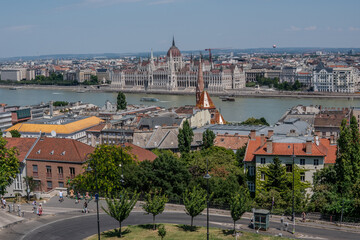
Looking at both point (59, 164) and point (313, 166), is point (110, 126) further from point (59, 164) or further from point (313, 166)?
point (313, 166)

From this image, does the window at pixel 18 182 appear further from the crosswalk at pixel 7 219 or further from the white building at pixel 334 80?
the white building at pixel 334 80

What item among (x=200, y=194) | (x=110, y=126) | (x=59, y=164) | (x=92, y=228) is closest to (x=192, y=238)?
(x=200, y=194)

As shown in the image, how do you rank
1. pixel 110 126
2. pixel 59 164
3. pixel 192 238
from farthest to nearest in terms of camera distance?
pixel 110 126 < pixel 59 164 < pixel 192 238

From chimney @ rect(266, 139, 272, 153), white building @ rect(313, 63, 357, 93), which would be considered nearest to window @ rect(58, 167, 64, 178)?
chimney @ rect(266, 139, 272, 153)

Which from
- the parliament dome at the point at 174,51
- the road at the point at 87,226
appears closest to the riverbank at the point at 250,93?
the parliament dome at the point at 174,51

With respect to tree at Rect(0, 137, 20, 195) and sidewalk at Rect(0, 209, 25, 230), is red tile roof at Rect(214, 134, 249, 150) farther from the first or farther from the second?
sidewalk at Rect(0, 209, 25, 230)

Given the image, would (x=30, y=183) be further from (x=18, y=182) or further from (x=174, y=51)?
(x=174, y=51)
